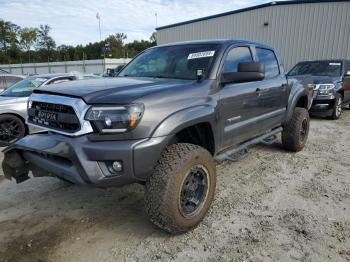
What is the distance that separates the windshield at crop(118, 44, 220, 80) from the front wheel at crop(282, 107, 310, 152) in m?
2.45

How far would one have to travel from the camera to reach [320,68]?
32.9ft

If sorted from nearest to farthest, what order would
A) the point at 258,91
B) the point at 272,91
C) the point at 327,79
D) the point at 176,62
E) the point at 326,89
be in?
1. the point at 176,62
2. the point at 258,91
3. the point at 272,91
4. the point at 326,89
5. the point at 327,79

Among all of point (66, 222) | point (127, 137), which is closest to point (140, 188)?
point (66, 222)

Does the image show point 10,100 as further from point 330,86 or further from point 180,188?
point 330,86

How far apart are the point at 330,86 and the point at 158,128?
784 cm

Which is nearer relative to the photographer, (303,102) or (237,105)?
(237,105)

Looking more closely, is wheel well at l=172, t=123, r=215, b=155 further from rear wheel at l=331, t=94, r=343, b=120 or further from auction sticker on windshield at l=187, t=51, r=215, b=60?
rear wheel at l=331, t=94, r=343, b=120

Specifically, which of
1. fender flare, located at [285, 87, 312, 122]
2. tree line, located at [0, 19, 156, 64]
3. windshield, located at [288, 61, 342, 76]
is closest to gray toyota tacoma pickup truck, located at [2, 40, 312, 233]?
fender flare, located at [285, 87, 312, 122]

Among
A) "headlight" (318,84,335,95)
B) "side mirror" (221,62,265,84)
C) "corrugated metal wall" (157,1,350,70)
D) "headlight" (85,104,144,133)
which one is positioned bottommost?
"headlight" (318,84,335,95)

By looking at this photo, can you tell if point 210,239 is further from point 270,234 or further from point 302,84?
point 302,84

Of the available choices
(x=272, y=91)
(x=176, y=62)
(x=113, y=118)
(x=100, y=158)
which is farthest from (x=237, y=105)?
(x=100, y=158)

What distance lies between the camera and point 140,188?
13.3 ft

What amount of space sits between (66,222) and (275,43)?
16.7 m

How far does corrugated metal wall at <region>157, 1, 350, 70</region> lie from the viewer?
50.1ft
